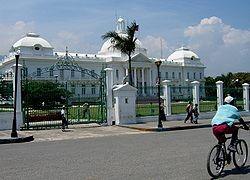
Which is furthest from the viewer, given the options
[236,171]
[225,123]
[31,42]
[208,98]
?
[31,42]

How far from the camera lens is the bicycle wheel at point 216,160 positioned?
841 cm

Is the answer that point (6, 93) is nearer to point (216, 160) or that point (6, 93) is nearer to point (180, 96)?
point (180, 96)

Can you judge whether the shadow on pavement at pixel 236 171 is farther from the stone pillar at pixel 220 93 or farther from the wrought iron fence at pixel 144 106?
the stone pillar at pixel 220 93

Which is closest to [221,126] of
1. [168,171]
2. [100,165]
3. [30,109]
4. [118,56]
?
[168,171]

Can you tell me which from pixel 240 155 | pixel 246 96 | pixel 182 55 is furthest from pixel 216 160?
pixel 182 55

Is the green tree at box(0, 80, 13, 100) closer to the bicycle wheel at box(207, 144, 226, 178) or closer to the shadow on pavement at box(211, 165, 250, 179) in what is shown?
the shadow on pavement at box(211, 165, 250, 179)

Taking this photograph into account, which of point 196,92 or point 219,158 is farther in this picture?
point 196,92

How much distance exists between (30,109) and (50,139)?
5.80 meters

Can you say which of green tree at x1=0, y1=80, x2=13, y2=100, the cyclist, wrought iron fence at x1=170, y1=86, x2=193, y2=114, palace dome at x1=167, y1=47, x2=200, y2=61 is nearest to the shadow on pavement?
the cyclist

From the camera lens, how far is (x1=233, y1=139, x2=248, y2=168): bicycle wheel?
9234 millimetres

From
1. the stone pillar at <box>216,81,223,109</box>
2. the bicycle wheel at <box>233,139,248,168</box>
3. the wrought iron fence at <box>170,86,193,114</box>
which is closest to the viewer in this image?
the bicycle wheel at <box>233,139,248,168</box>

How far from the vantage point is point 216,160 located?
28.0ft

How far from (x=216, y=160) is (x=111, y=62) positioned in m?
90.8

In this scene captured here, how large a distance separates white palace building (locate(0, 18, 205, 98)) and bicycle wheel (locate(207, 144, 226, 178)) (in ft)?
177
